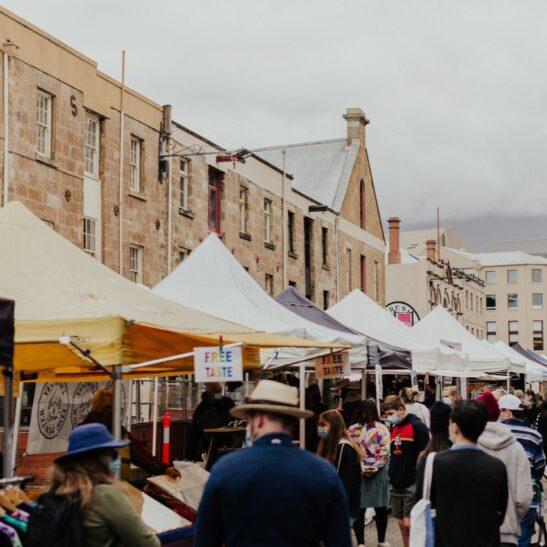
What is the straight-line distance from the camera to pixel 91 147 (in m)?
26.9

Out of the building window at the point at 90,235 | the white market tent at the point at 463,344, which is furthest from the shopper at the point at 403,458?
the building window at the point at 90,235

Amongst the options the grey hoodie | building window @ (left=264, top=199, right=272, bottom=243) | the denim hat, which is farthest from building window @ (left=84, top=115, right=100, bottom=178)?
the denim hat

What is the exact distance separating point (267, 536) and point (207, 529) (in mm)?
300

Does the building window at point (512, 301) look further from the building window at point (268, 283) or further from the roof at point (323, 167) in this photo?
the building window at point (268, 283)

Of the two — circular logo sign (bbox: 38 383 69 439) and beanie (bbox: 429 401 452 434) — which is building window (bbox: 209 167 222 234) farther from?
beanie (bbox: 429 401 452 434)

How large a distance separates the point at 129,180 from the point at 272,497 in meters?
24.3

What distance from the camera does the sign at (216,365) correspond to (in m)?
8.46

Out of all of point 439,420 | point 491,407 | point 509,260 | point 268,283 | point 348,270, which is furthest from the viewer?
point 509,260

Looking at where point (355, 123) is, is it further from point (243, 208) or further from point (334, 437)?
point (334, 437)

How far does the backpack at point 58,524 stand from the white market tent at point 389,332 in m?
14.8

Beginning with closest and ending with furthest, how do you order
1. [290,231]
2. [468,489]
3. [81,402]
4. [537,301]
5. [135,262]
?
1. [468,489]
2. [81,402]
3. [135,262]
4. [290,231]
5. [537,301]

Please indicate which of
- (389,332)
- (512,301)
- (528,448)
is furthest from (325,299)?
(512,301)

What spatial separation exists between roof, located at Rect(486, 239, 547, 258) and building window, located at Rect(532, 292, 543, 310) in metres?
29.9

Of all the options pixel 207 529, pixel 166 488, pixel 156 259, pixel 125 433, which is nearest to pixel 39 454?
pixel 125 433
